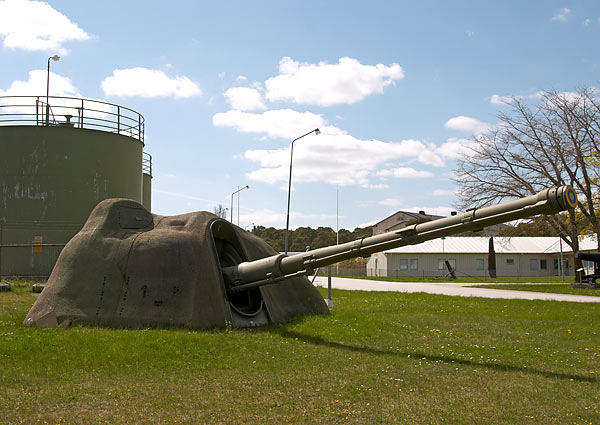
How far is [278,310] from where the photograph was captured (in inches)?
513

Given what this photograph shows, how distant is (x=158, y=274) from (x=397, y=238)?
4.47 metres

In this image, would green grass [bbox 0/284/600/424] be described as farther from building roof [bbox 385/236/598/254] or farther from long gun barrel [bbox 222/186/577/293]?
building roof [bbox 385/236/598/254]

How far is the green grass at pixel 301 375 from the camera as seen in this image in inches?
256

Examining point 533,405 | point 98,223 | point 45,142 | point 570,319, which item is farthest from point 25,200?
point 533,405

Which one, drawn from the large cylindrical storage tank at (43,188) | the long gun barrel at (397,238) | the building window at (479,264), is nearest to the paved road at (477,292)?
the large cylindrical storage tank at (43,188)

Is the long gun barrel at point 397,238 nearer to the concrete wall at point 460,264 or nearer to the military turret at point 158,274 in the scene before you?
the military turret at point 158,274

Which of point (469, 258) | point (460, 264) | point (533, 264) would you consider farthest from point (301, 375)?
point (533, 264)

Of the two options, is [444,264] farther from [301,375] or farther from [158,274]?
[301,375]

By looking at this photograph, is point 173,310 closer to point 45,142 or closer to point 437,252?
point 45,142

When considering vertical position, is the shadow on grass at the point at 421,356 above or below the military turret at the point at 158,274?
below

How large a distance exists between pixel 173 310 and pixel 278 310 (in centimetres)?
261

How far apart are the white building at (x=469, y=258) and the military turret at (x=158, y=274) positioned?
42.4 m

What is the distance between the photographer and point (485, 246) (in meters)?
57.5

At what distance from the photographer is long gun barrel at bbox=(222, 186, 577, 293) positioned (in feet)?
27.3
